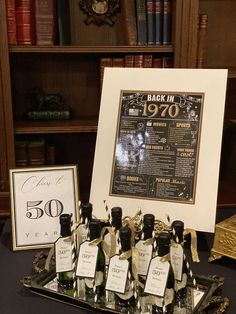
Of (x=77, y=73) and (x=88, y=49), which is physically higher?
(x=88, y=49)

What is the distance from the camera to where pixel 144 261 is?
0.98 meters

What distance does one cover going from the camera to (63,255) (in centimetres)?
102

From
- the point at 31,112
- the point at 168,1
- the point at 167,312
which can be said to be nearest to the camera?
the point at 167,312

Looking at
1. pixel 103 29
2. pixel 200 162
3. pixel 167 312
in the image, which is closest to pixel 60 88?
pixel 103 29

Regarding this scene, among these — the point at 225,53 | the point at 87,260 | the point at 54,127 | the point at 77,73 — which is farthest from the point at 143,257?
the point at 225,53

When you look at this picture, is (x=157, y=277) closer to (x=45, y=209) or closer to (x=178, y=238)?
(x=178, y=238)

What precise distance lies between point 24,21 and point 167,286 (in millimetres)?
1316

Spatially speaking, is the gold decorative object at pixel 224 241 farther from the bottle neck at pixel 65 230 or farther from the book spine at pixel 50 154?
the book spine at pixel 50 154

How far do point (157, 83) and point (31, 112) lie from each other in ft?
3.02

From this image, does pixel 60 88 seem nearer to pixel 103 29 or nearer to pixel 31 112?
pixel 31 112

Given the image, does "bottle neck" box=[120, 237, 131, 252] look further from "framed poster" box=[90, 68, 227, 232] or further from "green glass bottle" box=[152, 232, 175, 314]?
"framed poster" box=[90, 68, 227, 232]

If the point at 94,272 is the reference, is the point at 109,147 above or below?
above

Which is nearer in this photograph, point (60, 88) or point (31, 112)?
point (31, 112)

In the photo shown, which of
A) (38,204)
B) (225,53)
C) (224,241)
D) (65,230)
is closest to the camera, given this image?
(65,230)
